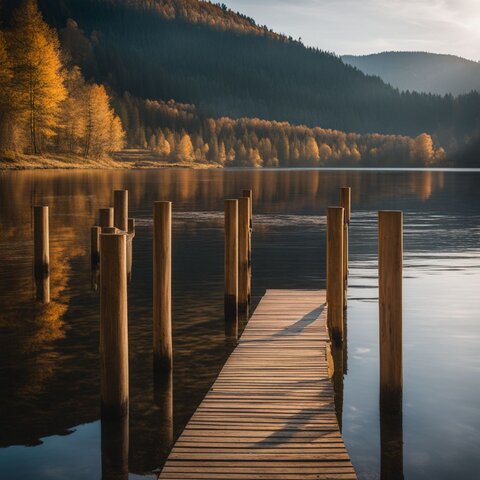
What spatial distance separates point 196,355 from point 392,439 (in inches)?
188

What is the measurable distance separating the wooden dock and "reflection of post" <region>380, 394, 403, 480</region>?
84 cm

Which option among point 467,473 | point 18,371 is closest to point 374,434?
point 467,473

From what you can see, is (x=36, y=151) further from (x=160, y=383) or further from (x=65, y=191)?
(x=160, y=383)

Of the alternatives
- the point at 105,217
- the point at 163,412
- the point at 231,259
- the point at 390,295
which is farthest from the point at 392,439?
the point at 105,217

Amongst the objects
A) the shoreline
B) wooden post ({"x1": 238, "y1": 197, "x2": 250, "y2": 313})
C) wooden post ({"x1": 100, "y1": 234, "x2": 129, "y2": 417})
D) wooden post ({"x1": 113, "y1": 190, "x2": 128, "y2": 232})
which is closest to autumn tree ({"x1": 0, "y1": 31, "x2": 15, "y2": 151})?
the shoreline

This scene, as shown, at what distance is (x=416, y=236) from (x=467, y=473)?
28.8m

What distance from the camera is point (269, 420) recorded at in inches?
387

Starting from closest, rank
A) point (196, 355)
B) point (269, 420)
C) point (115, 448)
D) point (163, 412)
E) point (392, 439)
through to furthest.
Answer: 1. point (269, 420)
2. point (115, 448)
3. point (392, 439)
4. point (163, 412)
5. point (196, 355)

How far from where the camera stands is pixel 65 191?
60.0 meters

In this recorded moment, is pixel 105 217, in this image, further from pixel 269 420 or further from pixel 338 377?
pixel 269 420

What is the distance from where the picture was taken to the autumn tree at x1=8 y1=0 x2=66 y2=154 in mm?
90750

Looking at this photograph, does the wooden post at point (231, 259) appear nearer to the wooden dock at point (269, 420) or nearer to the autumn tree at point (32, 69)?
Result: the wooden dock at point (269, 420)

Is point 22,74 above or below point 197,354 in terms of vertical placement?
above

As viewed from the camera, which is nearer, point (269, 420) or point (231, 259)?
point (269, 420)
